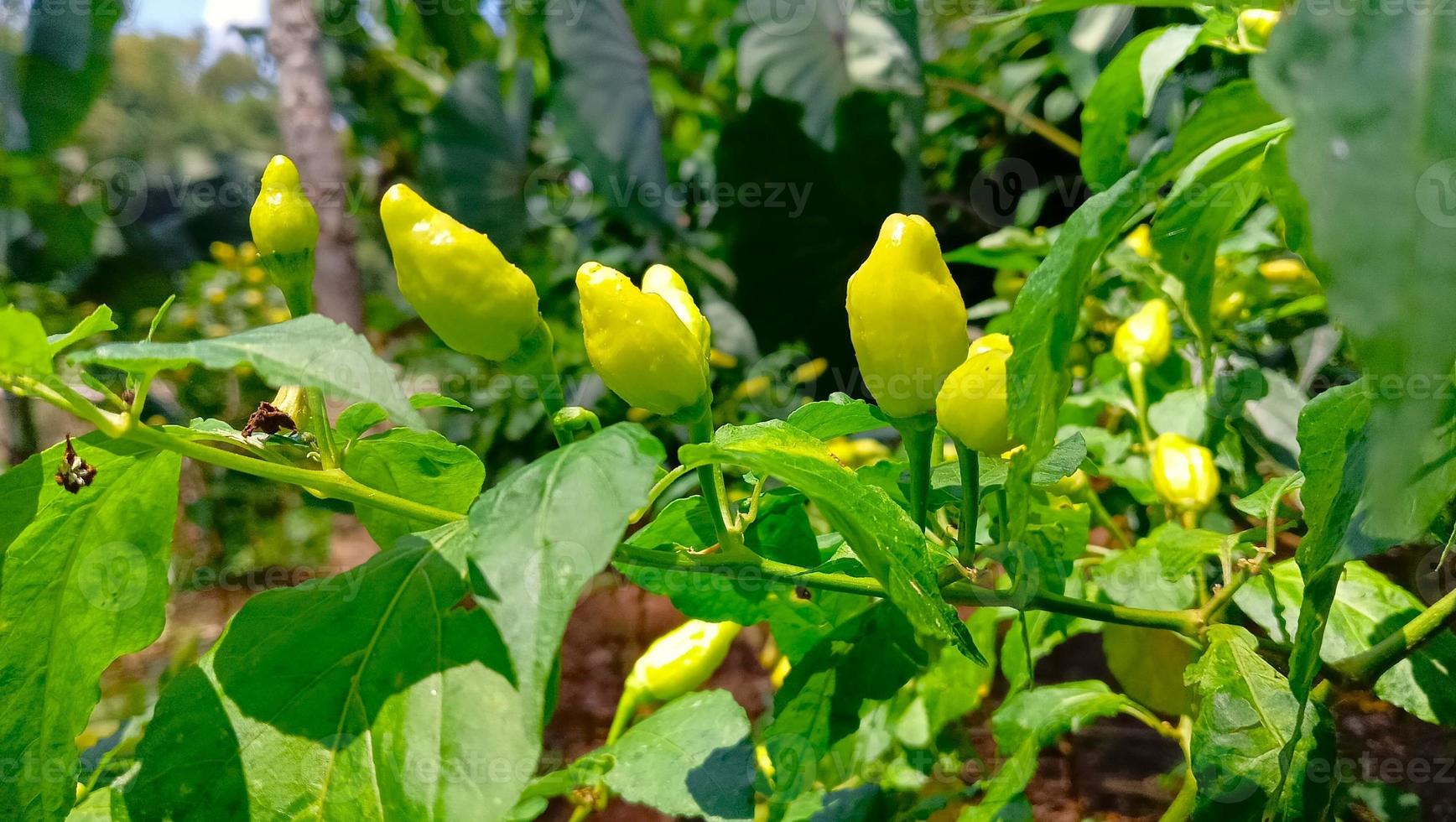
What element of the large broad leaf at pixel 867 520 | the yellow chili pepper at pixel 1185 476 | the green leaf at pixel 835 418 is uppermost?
the large broad leaf at pixel 867 520

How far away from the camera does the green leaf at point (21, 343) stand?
0.25 metres

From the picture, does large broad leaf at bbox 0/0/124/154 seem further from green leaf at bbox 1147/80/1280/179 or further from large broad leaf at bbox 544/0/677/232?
green leaf at bbox 1147/80/1280/179

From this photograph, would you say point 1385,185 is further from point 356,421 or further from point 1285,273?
point 1285,273

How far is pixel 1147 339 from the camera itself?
23.3 inches

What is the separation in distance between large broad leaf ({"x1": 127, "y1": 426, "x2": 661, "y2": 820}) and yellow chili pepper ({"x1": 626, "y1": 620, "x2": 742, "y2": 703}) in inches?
12.1

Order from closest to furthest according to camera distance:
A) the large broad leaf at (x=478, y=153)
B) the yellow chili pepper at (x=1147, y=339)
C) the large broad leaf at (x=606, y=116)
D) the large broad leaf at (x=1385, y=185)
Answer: the large broad leaf at (x=1385, y=185), the yellow chili pepper at (x=1147, y=339), the large broad leaf at (x=606, y=116), the large broad leaf at (x=478, y=153)

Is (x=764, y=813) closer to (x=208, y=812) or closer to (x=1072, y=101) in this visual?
(x=208, y=812)

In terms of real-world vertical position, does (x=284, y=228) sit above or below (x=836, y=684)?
above

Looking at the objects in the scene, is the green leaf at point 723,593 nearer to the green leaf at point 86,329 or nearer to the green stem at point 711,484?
the green stem at point 711,484

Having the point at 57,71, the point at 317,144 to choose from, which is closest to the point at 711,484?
the point at 317,144

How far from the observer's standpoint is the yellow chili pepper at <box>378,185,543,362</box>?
11.2 inches

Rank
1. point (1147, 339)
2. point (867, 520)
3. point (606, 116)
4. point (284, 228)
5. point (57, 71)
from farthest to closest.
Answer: point (57, 71) → point (606, 116) → point (1147, 339) → point (284, 228) → point (867, 520)

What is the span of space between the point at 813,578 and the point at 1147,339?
39 centimetres

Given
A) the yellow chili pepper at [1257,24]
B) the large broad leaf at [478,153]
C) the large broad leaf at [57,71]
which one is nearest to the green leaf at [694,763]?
the yellow chili pepper at [1257,24]
